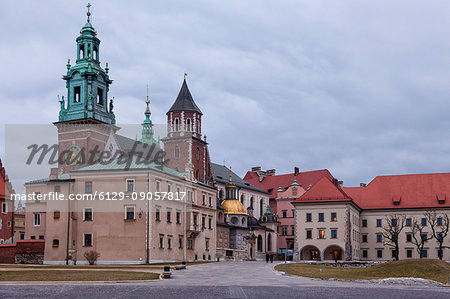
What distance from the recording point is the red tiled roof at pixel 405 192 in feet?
318

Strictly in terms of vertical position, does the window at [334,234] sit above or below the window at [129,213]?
below

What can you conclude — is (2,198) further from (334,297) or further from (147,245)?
(334,297)

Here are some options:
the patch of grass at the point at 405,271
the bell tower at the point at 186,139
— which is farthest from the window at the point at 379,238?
the patch of grass at the point at 405,271

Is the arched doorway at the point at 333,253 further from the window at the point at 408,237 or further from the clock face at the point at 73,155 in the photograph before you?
the clock face at the point at 73,155

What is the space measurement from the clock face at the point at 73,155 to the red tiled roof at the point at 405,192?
153 ft

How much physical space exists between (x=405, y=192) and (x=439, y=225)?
7506mm

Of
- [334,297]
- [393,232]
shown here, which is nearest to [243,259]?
[393,232]

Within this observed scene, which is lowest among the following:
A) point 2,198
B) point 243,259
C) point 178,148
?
point 243,259

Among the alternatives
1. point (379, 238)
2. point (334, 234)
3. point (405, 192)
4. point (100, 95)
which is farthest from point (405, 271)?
point (405, 192)

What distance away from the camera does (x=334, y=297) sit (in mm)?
26781

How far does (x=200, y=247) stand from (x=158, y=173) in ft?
50.4

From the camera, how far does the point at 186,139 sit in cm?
8869

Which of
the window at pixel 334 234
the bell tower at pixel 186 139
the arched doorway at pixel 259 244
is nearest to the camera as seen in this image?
the window at pixel 334 234

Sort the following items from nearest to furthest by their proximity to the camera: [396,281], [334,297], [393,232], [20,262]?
1. [334,297]
2. [396,281]
3. [20,262]
4. [393,232]
